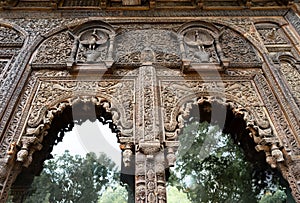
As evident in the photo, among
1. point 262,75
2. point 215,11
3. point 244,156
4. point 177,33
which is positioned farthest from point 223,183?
point 215,11

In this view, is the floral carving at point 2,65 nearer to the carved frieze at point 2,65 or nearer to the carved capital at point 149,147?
the carved frieze at point 2,65

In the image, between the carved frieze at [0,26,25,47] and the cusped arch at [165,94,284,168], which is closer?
the cusped arch at [165,94,284,168]

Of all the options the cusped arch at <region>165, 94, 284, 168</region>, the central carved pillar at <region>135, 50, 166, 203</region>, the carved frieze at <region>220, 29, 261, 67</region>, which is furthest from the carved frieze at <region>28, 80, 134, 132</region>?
the carved frieze at <region>220, 29, 261, 67</region>

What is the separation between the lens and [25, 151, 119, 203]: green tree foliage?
3.45 meters

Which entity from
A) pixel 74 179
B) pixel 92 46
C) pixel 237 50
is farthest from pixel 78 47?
pixel 237 50

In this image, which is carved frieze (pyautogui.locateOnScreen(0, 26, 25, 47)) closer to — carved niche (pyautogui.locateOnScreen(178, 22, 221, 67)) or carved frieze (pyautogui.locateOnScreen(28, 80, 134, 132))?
carved frieze (pyautogui.locateOnScreen(28, 80, 134, 132))

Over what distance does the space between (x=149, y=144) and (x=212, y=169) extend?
103 cm

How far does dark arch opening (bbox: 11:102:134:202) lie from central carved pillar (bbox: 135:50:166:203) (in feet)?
1.34

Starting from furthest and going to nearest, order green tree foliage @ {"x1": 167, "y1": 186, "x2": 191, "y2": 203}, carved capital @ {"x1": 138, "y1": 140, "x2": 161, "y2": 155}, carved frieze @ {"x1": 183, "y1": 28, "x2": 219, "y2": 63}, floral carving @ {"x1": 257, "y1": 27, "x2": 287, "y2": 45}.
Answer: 1. floral carving @ {"x1": 257, "y1": 27, "x2": 287, "y2": 45}
2. carved frieze @ {"x1": 183, "y1": 28, "x2": 219, "y2": 63}
3. green tree foliage @ {"x1": 167, "y1": 186, "x2": 191, "y2": 203}
4. carved capital @ {"x1": 138, "y1": 140, "x2": 161, "y2": 155}

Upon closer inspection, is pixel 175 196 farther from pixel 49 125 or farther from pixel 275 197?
pixel 49 125

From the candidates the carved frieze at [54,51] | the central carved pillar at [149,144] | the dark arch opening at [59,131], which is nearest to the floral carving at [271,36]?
the central carved pillar at [149,144]

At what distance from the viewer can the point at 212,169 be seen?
148 inches

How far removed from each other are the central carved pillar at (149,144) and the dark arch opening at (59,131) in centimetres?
41

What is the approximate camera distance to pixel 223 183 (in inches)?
145
